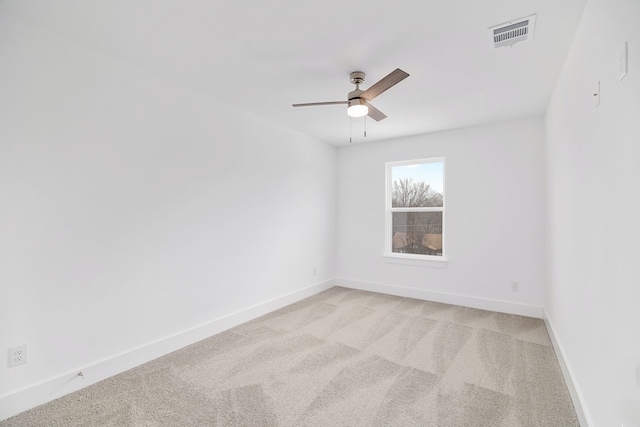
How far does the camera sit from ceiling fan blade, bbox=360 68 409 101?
2090mm

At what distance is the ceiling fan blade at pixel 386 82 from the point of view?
209cm

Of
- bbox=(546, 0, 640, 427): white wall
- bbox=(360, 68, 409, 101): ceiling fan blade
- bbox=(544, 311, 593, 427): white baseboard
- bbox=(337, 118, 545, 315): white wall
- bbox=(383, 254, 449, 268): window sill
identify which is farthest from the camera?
bbox=(383, 254, 449, 268): window sill

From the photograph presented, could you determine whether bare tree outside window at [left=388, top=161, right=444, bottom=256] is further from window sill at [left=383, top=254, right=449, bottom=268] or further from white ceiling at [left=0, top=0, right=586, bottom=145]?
white ceiling at [left=0, top=0, right=586, bottom=145]

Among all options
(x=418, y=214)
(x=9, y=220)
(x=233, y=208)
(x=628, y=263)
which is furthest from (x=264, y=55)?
(x=418, y=214)

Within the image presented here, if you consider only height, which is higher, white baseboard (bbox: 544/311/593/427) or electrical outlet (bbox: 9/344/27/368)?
electrical outlet (bbox: 9/344/27/368)

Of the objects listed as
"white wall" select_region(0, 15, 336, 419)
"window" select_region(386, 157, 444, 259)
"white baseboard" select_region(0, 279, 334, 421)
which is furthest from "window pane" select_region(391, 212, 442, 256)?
"white baseboard" select_region(0, 279, 334, 421)

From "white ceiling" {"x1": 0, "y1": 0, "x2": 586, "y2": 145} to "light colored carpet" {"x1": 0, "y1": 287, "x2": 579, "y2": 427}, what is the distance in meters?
2.42

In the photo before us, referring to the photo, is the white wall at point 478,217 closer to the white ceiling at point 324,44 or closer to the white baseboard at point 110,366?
the white ceiling at point 324,44

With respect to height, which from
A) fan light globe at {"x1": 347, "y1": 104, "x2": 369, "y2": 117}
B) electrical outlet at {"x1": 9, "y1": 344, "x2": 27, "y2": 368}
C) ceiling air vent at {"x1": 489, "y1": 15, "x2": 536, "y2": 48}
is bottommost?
electrical outlet at {"x1": 9, "y1": 344, "x2": 27, "y2": 368}

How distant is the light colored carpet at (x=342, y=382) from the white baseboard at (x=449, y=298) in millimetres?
270

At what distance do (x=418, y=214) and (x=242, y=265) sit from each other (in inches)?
107

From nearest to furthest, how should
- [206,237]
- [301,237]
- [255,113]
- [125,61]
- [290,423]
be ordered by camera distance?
[290,423], [125,61], [206,237], [255,113], [301,237]

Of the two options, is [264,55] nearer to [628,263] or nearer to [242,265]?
[242,265]

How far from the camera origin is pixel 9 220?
187cm
